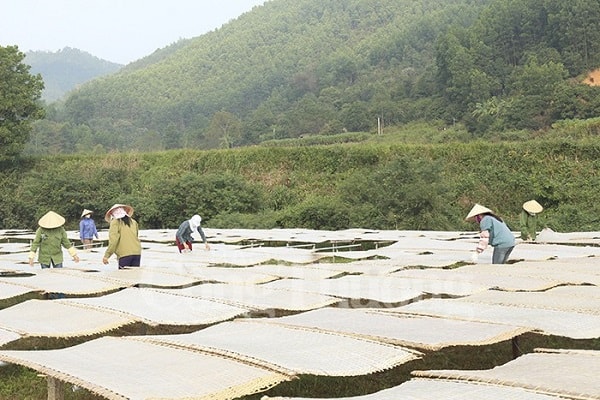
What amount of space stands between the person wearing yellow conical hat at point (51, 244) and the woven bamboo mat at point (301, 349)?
13.2ft

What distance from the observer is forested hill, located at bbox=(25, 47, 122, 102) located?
141500 mm

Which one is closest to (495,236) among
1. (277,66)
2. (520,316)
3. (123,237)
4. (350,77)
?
(520,316)

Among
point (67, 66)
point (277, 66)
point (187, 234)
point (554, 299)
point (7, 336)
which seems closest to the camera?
point (7, 336)

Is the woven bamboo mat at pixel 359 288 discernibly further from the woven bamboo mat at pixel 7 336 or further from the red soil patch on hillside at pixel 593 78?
the red soil patch on hillside at pixel 593 78

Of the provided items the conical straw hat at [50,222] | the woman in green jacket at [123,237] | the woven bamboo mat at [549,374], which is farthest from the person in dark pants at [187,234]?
the woven bamboo mat at [549,374]

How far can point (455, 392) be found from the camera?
2.81 m

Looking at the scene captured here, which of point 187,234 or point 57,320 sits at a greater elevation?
point 187,234

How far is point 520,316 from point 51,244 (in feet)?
18.2

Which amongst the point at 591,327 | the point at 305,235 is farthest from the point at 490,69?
the point at 591,327

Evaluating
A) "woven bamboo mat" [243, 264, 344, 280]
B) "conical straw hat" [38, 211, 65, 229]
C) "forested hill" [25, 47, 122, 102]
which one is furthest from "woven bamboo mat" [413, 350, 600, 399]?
"forested hill" [25, 47, 122, 102]

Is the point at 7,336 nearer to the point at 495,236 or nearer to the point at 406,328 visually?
the point at 406,328

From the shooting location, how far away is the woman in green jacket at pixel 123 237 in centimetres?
746

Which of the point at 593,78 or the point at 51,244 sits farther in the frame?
the point at 593,78

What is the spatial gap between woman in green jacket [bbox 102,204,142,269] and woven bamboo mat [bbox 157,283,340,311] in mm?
1524
